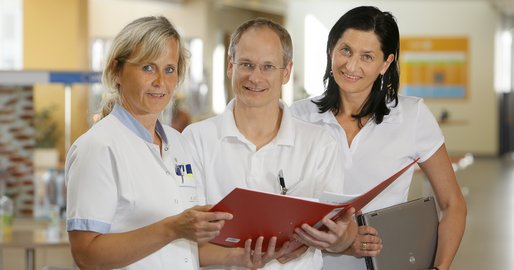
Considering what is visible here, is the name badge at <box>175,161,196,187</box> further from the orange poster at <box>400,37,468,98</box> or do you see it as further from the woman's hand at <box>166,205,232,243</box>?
the orange poster at <box>400,37,468,98</box>

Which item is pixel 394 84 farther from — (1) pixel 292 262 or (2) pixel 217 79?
(2) pixel 217 79

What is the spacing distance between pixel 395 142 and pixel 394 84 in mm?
241

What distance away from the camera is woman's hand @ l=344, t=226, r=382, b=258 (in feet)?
9.36

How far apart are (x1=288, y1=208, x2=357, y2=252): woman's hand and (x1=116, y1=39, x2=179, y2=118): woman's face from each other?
1.69ft

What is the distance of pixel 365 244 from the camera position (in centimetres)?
290

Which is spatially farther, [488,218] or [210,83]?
[210,83]

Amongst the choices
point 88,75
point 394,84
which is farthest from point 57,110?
point 394,84

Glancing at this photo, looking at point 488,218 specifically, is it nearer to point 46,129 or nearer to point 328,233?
point 46,129

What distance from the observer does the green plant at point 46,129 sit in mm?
14699

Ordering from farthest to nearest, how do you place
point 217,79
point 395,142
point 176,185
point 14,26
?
point 217,79 < point 14,26 < point 395,142 < point 176,185

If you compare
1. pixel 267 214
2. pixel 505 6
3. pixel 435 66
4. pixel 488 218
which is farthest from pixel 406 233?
pixel 435 66

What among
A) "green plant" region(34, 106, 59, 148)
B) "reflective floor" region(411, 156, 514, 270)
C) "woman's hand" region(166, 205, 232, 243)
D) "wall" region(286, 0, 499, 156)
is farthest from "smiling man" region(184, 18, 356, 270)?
"wall" region(286, 0, 499, 156)

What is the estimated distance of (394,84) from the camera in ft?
11.0

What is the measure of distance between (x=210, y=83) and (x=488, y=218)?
299 inches
